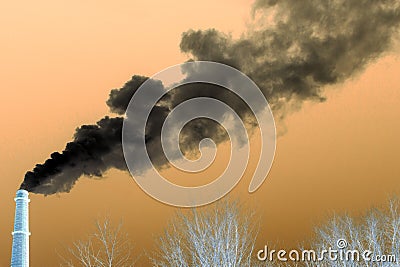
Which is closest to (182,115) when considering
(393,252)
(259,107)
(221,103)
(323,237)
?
(221,103)

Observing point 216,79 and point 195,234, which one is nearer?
point 195,234

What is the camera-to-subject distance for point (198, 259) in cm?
1733

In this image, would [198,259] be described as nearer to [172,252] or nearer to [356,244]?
[172,252]

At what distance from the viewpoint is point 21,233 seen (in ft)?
70.4

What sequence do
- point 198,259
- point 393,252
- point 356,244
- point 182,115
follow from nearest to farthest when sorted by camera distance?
point 198,259 → point 393,252 → point 356,244 → point 182,115

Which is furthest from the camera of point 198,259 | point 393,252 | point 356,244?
point 356,244

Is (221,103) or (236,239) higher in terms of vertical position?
(221,103)

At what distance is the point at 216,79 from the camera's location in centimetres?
2728

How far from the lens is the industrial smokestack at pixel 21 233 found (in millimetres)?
20906

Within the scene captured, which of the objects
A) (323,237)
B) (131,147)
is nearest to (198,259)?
Result: (323,237)

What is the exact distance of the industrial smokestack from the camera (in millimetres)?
20906

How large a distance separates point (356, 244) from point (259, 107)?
8.90 metres

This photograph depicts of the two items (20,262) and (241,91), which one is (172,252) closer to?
(20,262)

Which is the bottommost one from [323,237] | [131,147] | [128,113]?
[323,237]
